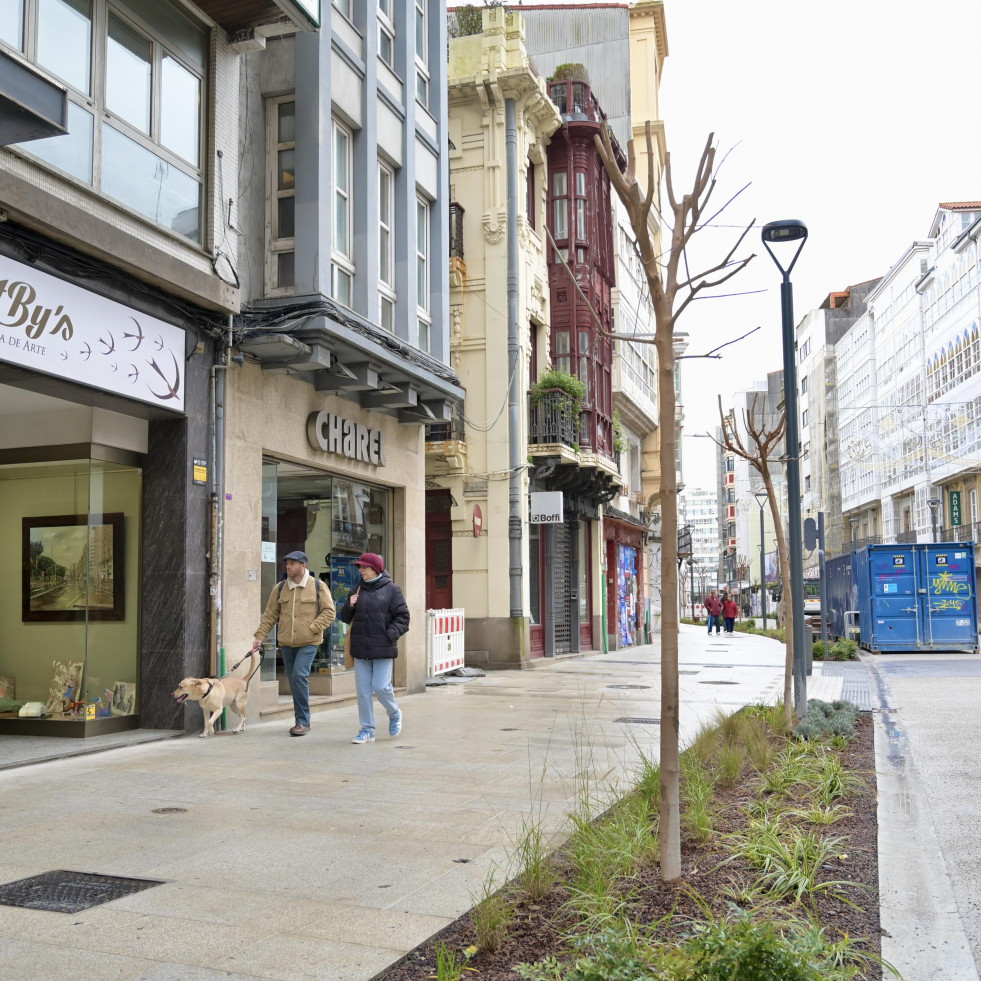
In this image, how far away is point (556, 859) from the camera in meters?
5.62

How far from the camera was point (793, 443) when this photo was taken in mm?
11609

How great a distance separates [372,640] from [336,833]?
4196 mm

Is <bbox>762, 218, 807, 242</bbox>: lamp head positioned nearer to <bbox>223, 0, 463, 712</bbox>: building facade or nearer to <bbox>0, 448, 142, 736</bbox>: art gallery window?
<bbox>223, 0, 463, 712</bbox>: building facade

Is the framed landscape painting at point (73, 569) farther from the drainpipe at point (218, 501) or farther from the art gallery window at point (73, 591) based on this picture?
the drainpipe at point (218, 501)

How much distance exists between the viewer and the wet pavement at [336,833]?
4.27 meters

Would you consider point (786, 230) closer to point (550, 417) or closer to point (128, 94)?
point (128, 94)

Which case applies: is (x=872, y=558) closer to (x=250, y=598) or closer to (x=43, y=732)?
(x=250, y=598)

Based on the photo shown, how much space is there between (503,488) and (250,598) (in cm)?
1164

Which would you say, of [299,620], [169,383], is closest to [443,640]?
[299,620]

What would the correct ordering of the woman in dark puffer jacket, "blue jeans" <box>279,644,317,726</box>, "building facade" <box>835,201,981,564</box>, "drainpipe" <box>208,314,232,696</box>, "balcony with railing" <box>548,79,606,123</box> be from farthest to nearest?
"building facade" <box>835,201,981,564</box> → "balcony with railing" <box>548,79,606,123</box> → "drainpipe" <box>208,314,232,696</box> → "blue jeans" <box>279,644,317,726</box> → the woman in dark puffer jacket

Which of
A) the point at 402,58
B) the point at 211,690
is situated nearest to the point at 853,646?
the point at 402,58

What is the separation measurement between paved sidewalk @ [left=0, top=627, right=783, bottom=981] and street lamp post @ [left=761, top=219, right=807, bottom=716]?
1.31 meters

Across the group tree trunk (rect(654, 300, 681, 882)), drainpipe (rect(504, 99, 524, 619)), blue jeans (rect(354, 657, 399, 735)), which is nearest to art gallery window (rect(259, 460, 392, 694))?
blue jeans (rect(354, 657, 399, 735))

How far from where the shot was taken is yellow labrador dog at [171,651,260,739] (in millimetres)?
10656
